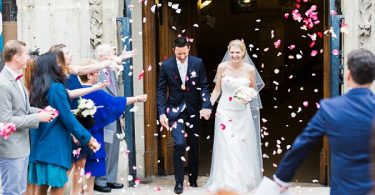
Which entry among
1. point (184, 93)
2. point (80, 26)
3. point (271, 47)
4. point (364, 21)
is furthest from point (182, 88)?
point (271, 47)

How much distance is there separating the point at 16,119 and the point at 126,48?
252 centimetres

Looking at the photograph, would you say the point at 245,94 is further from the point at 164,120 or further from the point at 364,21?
the point at 364,21

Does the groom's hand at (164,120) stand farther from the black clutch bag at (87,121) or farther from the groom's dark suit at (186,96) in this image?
the black clutch bag at (87,121)

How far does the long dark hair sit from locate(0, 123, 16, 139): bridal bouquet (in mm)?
598

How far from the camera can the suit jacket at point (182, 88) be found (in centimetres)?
881

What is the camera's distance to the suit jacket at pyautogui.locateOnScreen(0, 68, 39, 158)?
6.47 metres

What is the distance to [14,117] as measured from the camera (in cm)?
648

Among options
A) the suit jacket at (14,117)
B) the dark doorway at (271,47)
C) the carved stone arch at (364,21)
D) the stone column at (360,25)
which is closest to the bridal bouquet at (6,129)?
the suit jacket at (14,117)

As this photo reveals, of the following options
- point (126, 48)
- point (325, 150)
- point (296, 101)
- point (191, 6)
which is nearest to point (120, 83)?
point (126, 48)

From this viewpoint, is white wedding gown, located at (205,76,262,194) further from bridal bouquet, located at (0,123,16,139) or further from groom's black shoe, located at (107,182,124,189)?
bridal bouquet, located at (0,123,16,139)

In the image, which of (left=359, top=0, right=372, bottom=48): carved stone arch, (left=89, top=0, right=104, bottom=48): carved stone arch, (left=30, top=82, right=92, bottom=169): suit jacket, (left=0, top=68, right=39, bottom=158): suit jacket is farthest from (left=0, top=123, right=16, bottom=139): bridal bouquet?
(left=359, top=0, right=372, bottom=48): carved stone arch

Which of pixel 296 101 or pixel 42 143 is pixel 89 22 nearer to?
pixel 42 143

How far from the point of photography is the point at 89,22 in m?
9.23

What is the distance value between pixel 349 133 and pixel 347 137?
28 millimetres
